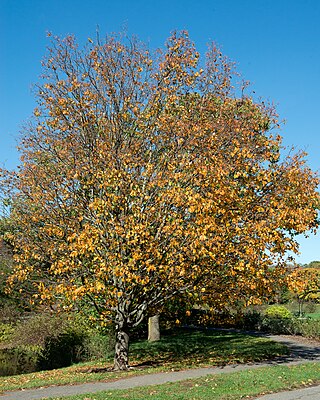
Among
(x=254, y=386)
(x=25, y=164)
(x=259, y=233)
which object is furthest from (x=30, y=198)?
(x=254, y=386)

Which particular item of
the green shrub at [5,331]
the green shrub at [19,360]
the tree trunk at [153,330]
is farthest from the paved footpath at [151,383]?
the green shrub at [5,331]

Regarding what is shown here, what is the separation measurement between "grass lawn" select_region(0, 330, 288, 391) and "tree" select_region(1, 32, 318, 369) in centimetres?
141

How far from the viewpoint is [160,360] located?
17.0 m

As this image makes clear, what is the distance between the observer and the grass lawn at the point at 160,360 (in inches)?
532

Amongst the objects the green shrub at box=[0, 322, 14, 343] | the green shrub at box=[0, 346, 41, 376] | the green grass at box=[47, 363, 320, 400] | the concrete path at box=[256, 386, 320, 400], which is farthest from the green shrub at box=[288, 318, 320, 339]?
the green shrub at box=[0, 322, 14, 343]

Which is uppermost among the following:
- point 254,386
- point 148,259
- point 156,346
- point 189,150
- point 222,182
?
point 189,150

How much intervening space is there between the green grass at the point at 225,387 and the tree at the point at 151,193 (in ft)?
7.17

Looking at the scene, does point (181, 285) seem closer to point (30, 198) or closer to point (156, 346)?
point (30, 198)

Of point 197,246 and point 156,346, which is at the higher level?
point 197,246

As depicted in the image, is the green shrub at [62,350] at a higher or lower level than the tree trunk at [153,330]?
lower

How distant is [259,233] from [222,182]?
1.70 meters

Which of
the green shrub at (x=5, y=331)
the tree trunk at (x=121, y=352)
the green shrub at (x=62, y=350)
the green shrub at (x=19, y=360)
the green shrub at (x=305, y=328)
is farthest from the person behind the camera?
the green shrub at (x=5, y=331)

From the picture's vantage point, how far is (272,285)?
534 inches

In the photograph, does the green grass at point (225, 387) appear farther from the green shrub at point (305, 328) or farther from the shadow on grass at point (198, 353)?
the green shrub at point (305, 328)
